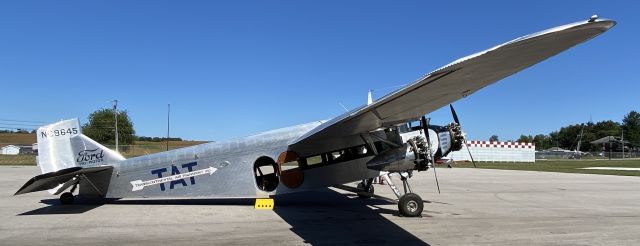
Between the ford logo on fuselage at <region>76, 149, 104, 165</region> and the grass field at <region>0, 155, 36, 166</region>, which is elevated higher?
the ford logo on fuselage at <region>76, 149, 104, 165</region>

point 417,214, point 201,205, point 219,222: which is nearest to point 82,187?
point 201,205

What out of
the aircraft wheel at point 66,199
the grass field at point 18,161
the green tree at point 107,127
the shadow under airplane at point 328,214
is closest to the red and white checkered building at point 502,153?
the shadow under airplane at point 328,214

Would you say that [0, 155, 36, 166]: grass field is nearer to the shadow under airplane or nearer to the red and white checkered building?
the shadow under airplane

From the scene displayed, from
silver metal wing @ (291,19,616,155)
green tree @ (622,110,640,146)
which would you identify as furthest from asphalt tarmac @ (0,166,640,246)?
green tree @ (622,110,640,146)

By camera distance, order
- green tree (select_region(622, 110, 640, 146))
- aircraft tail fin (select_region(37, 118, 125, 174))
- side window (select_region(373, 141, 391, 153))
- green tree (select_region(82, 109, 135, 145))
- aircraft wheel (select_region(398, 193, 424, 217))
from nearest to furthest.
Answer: aircraft wheel (select_region(398, 193, 424, 217))
side window (select_region(373, 141, 391, 153))
aircraft tail fin (select_region(37, 118, 125, 174))
green tree (select_region(82, 109, 135, 145))
green tree (select_region(622, 110, 640, 146))

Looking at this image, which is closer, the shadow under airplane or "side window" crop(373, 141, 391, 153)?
the shadow under airplane

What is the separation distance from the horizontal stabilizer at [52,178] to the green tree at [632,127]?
161 metres

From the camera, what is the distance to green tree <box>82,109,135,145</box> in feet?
315

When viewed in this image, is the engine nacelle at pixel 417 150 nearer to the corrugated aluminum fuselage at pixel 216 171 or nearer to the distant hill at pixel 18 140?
the corrugated aluminum fuselage at pixel 216 171

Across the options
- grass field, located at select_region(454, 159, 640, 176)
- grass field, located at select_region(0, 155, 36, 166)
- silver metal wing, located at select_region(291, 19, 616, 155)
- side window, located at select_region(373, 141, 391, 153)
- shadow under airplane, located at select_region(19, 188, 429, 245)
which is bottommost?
grass field, located at select_region(454, 159, 640, 176)

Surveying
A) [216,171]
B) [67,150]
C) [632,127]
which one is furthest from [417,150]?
[632,127]

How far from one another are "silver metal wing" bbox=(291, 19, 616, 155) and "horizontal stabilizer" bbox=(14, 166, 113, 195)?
570cm

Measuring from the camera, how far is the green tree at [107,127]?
96125mm

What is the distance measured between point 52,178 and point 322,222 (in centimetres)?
635
